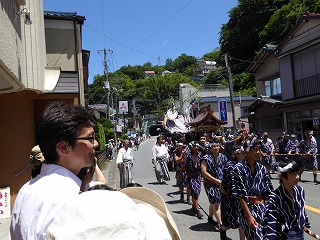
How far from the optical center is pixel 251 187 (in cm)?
454

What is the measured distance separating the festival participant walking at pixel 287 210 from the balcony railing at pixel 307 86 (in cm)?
1657

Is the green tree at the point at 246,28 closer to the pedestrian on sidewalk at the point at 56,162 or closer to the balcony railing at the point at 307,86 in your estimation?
the balcony railing at the point at 307,86

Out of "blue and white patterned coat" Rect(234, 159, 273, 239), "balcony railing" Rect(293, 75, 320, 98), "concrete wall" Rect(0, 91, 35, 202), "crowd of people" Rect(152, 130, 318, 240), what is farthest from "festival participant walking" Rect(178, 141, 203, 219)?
"balcony railing" Rect(293, 75, 320, 98)

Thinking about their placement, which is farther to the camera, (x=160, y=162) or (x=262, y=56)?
(x=262, y=56)

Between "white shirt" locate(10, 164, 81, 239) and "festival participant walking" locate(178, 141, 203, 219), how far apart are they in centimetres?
677

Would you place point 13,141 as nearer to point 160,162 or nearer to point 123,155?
point 123,155

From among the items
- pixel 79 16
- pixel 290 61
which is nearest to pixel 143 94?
pixel 290 61

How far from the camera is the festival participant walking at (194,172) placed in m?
8.29

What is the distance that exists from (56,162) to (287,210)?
8.77 feet

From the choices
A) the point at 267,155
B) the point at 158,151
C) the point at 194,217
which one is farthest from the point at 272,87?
the point at 194,217

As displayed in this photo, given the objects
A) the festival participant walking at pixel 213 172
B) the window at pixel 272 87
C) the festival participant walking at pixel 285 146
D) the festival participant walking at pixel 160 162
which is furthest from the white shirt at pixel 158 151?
the window at pixel 272 87

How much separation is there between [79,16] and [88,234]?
41.5 ft

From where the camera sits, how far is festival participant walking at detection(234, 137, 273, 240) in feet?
14.5

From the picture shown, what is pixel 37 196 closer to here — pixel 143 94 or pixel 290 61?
pixel 290 61
